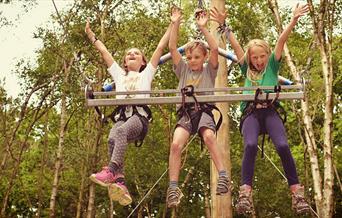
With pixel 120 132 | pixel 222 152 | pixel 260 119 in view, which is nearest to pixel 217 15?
pixel 260 119

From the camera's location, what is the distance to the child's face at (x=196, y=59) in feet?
17.3

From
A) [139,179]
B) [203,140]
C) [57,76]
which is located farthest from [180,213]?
[203,140]

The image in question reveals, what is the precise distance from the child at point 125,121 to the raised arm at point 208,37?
0.31 m

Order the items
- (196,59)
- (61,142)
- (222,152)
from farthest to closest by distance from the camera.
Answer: (61,142)
(222,152)
(196,59)

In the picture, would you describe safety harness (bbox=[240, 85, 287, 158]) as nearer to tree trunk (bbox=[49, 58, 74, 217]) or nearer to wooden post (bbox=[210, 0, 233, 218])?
wooden post (bbox=[210, 0, 233, 218])

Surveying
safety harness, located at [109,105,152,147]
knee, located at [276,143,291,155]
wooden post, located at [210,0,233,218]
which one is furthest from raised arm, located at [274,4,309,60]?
wooden post, located at [210,0,233,218]

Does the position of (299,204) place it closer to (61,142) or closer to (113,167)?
(113,167)

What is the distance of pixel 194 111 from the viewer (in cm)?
509

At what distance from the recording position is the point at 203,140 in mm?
5059

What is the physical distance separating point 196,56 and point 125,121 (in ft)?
2.72

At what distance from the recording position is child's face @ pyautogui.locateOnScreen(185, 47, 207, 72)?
528 cm

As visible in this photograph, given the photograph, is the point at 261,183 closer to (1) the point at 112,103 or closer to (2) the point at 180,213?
(2) the point at 180,213

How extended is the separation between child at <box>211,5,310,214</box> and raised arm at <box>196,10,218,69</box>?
0.29 ft

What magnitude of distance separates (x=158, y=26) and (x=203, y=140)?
11.9m
